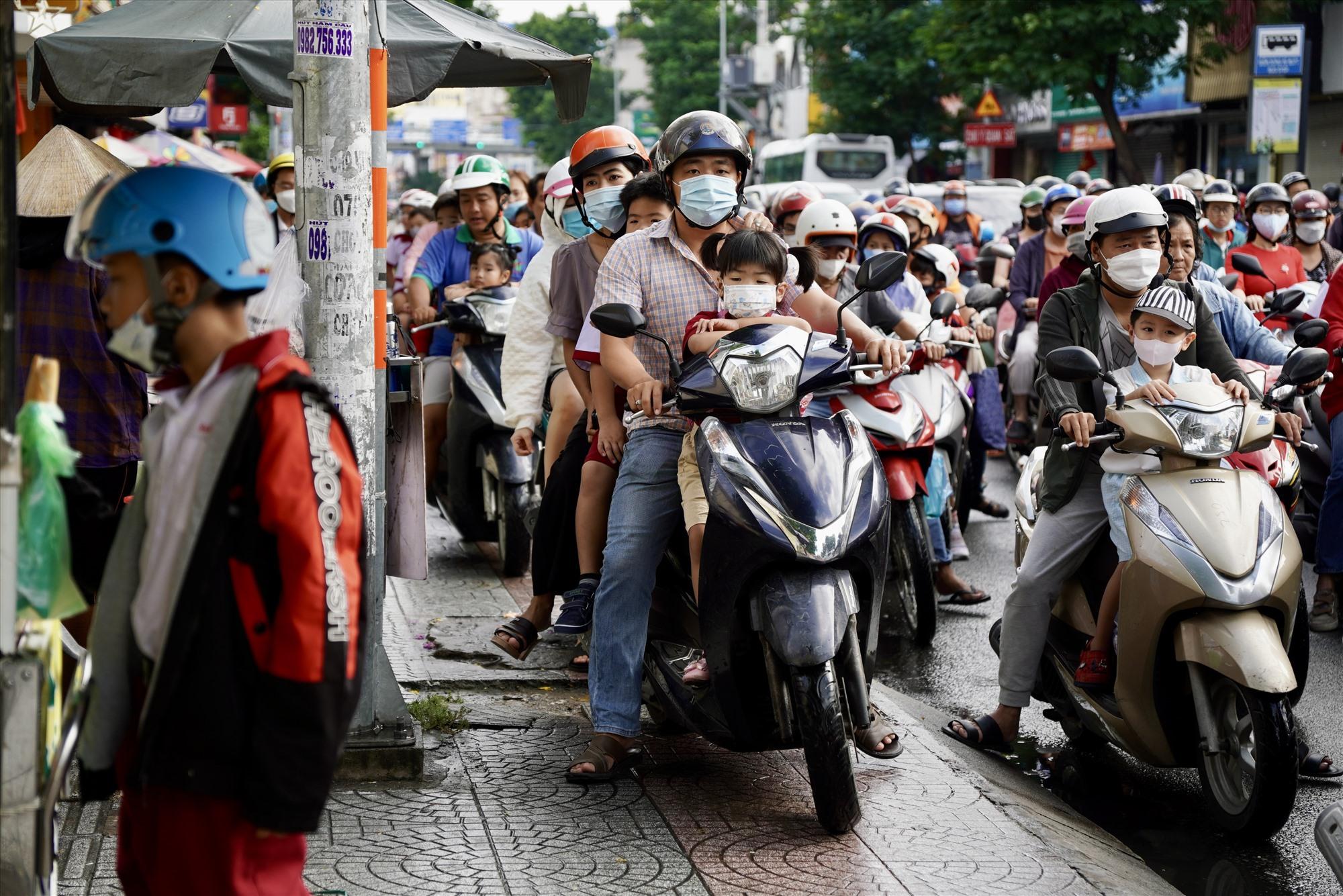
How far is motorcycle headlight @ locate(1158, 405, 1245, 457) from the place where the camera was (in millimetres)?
5207

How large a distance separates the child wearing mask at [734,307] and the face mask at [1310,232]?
7.43 metres

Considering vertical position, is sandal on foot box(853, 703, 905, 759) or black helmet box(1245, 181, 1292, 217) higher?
black helmet box(1245, 181, 1292, 217)

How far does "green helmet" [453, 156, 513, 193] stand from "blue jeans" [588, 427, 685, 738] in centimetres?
455

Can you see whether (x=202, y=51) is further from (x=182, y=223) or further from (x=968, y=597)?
(x=182, y=223)

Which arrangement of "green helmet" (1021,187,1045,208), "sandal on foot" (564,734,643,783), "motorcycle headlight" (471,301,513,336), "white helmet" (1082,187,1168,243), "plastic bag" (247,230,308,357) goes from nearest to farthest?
"plastic bag" (247,230,308,357) → "sandal on foot" (564,734,643,783) → "white helmet" (1082,187,1168,243) → "motorcycle headlight" (471,301,513,336) → "green helmet" (1021,187,1045,208)

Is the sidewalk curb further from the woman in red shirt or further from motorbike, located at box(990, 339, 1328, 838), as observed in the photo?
the woman in red shirt

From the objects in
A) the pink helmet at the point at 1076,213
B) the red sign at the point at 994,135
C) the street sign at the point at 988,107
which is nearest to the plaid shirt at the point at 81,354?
the pink helmet at the point at 1076,213

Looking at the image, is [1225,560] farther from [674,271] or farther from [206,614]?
[206,614]

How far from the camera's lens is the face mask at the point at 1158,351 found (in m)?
5.48

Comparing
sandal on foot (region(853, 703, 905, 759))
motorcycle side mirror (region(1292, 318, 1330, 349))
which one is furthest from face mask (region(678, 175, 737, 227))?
motorcycle side mirror (region(1292, 318, 1330, 349))

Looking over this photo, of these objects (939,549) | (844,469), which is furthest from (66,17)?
(844,469)

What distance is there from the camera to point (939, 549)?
8.53 m

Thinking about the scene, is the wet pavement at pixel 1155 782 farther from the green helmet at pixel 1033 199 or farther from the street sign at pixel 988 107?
the street sign at pixel 988 107

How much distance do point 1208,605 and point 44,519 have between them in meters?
3.40
